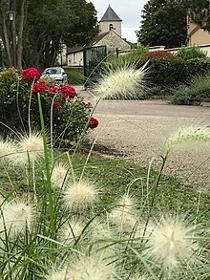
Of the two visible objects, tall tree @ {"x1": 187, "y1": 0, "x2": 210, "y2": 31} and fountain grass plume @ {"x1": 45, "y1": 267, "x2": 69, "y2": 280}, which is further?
tall tree @ {"x1": 187, "y1": 0, "x2": 210, "y2": 31}

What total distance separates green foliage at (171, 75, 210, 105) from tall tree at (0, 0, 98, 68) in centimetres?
1321

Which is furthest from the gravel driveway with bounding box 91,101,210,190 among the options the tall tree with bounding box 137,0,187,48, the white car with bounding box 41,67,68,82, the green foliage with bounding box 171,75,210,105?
the tall tree with bounding box 137,0,187,48

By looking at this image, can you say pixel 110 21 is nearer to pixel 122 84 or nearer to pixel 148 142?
pixel 148 142

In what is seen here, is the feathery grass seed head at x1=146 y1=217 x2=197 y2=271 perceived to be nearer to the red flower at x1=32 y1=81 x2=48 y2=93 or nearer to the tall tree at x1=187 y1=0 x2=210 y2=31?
the red flower at x1=32 y1=81 x2=48 y2=93

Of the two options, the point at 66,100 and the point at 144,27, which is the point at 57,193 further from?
the point at 144,27

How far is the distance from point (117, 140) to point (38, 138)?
929cm

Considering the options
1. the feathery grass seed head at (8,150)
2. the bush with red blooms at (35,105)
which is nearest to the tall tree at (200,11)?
the bush with red blooms at (35,105)

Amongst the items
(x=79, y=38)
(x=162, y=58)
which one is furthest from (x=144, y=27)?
(x=162, y=58)

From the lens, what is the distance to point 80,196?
199 cm

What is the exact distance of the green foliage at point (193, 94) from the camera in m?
23.0

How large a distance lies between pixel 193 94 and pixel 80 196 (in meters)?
21.8

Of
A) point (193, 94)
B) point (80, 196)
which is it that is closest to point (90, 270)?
point (80, 196)

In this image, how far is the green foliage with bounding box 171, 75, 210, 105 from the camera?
23.0m

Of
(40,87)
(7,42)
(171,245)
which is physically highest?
(171,245)
